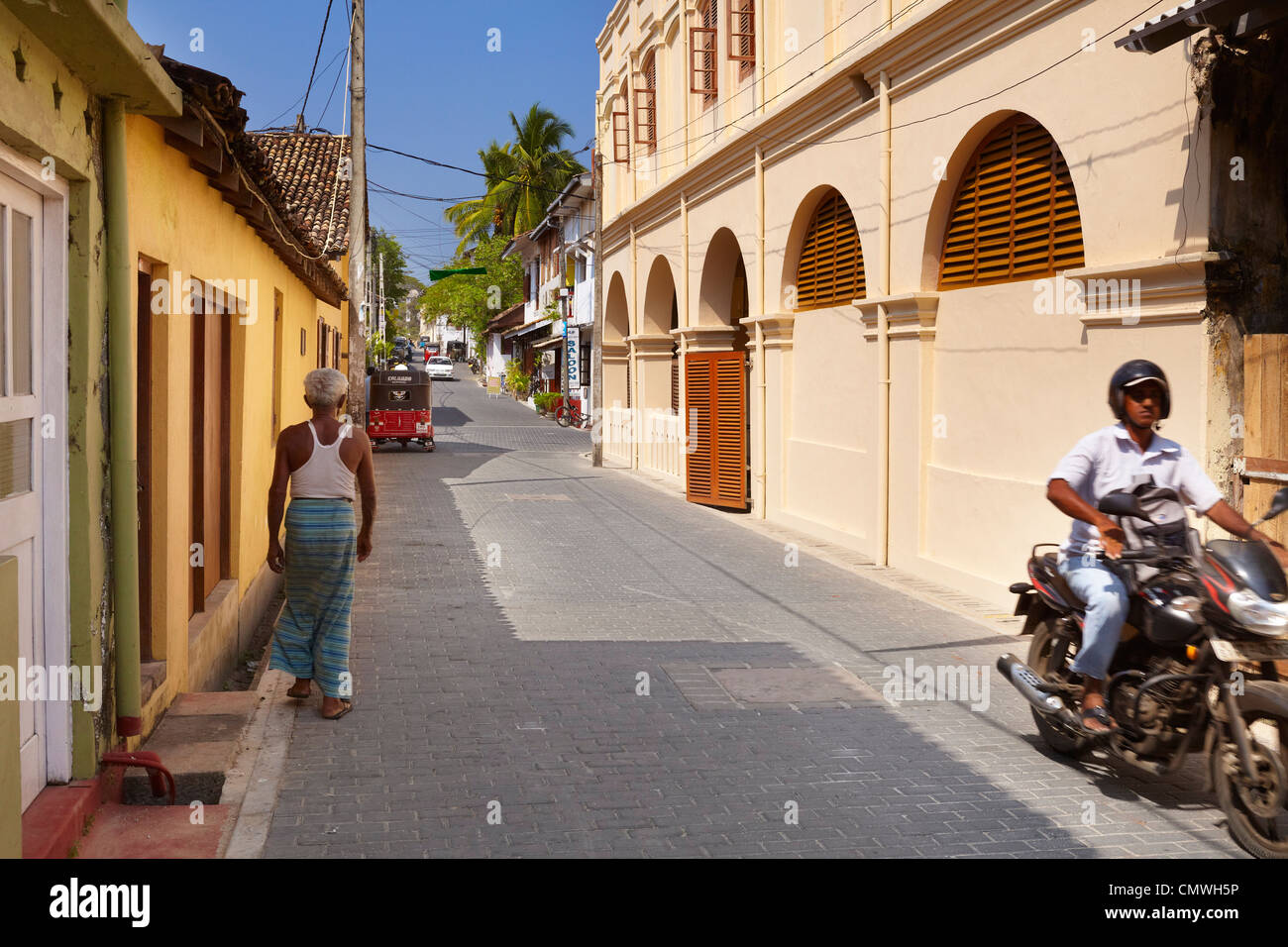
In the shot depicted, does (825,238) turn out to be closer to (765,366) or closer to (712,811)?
(765,366)

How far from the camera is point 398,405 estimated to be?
93.1ft

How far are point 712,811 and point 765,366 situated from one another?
37.3 feet

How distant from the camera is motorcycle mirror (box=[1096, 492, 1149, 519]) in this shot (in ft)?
17.1

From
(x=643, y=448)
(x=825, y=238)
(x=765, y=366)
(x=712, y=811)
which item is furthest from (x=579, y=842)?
(x=643, y=448)

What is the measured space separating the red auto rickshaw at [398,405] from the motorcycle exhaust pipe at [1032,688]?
76.3ft

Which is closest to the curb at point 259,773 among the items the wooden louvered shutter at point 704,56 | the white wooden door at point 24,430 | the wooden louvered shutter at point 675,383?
the white wooden door at point 24,430

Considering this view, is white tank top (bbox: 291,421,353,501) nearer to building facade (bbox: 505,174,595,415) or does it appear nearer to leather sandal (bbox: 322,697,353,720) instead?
leather sandal (bbox: 322,697,353,720)

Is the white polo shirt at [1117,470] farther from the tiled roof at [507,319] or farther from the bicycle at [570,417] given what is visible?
the tiled roof at [507,319]

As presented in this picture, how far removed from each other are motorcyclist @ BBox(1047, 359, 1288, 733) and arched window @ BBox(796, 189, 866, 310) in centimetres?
779

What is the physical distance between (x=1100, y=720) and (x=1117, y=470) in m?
1.09

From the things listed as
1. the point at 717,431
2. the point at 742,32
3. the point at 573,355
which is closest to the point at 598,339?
the point at 717,431

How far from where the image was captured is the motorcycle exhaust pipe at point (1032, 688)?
18.6 ft

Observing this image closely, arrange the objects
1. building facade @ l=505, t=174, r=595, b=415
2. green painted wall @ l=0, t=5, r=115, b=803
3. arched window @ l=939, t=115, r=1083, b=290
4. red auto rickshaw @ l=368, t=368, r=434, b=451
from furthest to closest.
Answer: building facade @ l=505, t=174, r=595, b=415 < red auto rickshaw @ l=368, t=368, r=434, b=451 < arched window @ l=939, t=115, r=1083, b=290 < green painted wall @ l=0, t=5, r=115, b=803

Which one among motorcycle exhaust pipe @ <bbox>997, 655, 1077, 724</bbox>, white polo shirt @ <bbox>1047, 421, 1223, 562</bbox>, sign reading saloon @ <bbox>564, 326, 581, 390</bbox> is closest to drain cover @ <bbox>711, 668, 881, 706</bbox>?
motorcycle exhaust pipe @ <bbox>997, 655, 1077, 724</bbox>
